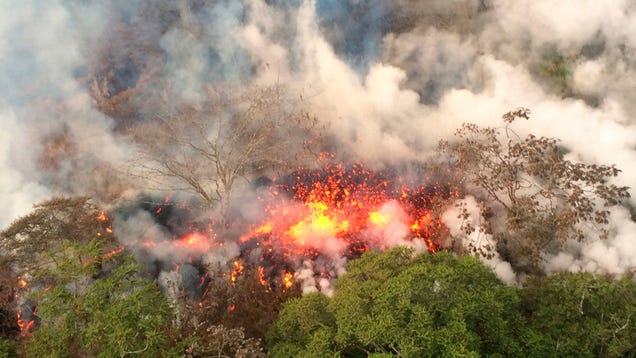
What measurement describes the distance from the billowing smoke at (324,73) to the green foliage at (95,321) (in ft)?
50.5

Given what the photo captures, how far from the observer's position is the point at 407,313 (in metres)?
12.6

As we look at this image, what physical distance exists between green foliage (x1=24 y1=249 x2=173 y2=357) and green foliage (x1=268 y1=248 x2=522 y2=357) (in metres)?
4.40

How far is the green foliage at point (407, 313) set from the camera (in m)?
12.1

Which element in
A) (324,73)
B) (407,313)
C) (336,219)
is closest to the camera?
(407,313)

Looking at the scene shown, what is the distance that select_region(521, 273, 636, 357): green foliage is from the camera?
1498 cm

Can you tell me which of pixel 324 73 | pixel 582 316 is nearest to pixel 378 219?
pixel 324 73

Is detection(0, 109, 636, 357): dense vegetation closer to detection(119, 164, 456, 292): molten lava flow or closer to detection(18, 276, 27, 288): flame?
detection(18, 276, 27, 288): flame

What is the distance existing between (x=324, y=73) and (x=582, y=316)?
91.7 ft

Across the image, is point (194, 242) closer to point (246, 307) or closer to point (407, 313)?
point (246, 307)

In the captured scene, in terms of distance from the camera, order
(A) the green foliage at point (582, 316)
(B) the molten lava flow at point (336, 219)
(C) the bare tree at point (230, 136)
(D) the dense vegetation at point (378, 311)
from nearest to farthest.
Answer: (D) the dense vegetation at point (378, 311)
(A) the green foliage at point (582, 316)
(B) the molten lava flow at point (336, 219)
(C) the bare tree at point (230, 136)

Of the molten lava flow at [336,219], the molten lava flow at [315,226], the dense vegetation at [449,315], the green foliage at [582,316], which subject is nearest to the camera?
the dense vegetation at [449,315]

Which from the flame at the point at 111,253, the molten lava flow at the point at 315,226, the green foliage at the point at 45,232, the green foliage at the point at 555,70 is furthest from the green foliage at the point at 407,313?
the green foliage at the point at 555,70

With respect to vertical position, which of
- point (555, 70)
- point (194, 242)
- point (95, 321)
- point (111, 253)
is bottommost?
point (95, 321)

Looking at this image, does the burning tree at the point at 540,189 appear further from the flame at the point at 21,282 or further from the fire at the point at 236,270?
the flame at the point at 21,282
